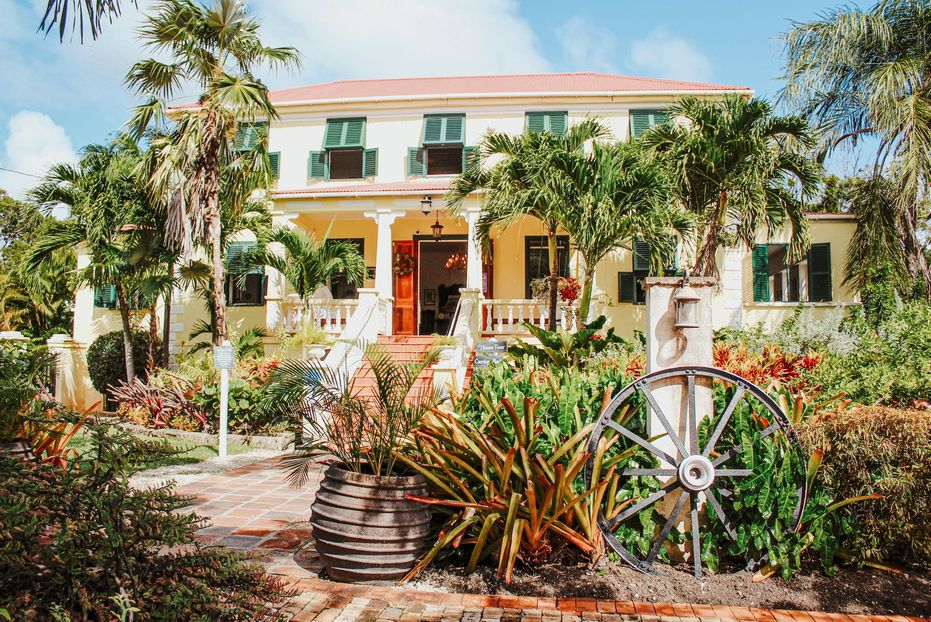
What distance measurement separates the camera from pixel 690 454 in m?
4.71

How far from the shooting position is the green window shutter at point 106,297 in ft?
58.9

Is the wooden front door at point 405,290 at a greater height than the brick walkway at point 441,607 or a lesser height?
greater

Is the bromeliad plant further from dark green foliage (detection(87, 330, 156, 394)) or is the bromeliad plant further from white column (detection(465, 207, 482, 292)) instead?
dark green foliage (detection(87, 330, 156, 394))

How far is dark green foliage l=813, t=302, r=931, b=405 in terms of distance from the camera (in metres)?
7.14

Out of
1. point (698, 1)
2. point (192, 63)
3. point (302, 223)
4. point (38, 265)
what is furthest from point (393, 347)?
point (698, 1)

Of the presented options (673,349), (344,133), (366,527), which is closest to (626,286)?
(344,133)

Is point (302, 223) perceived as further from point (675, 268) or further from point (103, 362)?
point (675, 268)

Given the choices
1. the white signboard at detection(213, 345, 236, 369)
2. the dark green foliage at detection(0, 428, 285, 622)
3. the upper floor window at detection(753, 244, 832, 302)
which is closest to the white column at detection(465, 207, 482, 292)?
the white signboard at detection(213, 345, 236, 369)

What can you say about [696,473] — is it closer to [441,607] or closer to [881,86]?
[441,607]

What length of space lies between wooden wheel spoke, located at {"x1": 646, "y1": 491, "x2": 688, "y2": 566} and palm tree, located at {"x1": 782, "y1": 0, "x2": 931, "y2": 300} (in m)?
11.1

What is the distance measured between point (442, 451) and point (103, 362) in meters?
15.2

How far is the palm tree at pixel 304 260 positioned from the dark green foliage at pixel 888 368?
33.1 feet

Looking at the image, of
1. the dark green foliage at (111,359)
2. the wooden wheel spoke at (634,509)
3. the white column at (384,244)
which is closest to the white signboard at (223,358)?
the wooden wheel spoke at (634,509)

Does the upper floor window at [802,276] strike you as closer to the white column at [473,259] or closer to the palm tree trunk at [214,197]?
the white column at [473,259]
